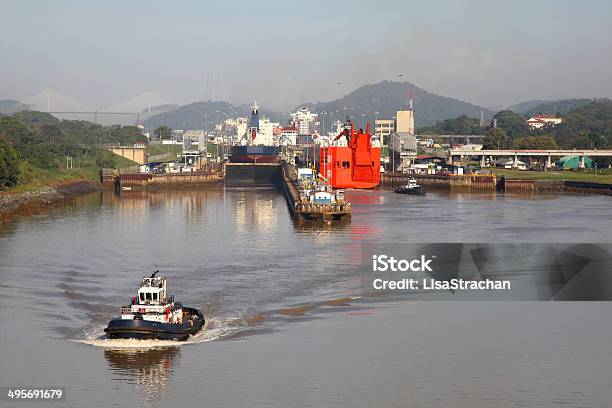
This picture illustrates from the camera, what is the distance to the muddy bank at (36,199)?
6300 centimetres

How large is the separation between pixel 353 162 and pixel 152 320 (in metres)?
63.7

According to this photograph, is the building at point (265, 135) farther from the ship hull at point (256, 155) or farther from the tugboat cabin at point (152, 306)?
the tugboat cabin at point (152, 306)

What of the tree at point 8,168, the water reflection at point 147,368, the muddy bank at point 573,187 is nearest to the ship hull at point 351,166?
the muddy bank at point 573,187

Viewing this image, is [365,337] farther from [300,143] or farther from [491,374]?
[300,143]

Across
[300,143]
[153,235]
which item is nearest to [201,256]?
[153,235]

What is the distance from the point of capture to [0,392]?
2148 cm

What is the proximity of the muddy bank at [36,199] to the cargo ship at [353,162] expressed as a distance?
885 inches

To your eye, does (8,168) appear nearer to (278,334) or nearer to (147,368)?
(278,334)

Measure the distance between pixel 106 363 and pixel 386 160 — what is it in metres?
107

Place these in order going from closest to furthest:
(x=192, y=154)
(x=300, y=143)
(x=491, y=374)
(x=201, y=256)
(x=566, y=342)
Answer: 1. (x=491, y=374)
2. (x=566, y=342)
3. (x=201, y=256)
4. (x=192, y=154)
5. (x=300, y=143)

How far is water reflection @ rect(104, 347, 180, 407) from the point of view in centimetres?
2158

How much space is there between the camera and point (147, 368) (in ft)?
76.7

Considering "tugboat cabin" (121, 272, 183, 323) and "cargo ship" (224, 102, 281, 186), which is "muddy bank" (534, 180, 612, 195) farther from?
"tugboat cabin" (121, 272, 183, 323)

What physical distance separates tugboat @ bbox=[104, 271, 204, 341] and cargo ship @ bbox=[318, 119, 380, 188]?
58.5m
